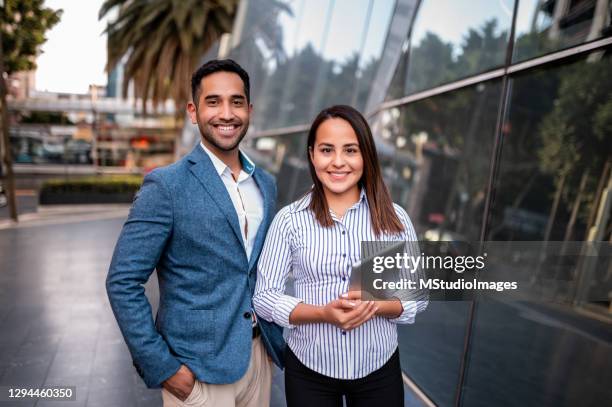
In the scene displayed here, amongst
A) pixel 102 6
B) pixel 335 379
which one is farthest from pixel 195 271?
pixel 102 6

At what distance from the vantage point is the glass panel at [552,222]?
9.76 feet

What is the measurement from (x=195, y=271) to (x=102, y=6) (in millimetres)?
21600

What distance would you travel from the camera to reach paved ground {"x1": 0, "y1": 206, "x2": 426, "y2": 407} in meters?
4.29

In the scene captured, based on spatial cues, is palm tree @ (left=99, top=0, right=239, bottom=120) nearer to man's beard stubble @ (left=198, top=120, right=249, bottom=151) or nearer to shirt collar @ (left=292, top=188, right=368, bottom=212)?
man's beard stubble @ (left=198, top=120, right=249, bottom=151)

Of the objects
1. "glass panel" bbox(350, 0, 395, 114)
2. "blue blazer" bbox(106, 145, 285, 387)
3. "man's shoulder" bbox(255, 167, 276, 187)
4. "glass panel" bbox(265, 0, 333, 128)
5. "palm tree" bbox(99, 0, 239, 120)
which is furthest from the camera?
"palm tree" bbox(99, 0, 239, 120)

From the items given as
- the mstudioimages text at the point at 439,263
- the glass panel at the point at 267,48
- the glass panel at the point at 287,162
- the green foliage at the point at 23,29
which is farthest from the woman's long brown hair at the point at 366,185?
the glass panel at the point at 267,48

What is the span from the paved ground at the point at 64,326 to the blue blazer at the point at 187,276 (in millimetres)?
2171

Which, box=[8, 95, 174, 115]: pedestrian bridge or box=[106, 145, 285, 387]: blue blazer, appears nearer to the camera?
box=[106, 145, 285, 387]: blue blazer

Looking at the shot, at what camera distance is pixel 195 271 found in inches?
83.5

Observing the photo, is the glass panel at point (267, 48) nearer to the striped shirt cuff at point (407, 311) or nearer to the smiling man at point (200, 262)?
the smiling man at point (200, 262)

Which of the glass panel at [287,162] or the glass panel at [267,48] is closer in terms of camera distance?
the glass panel at [287,162]

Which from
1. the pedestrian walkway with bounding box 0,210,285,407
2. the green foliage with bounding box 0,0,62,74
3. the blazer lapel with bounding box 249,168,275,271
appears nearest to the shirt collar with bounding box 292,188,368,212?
the blazer lapel with bounding box 249,168,275,271

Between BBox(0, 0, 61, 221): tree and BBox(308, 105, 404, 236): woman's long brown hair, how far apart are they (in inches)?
358

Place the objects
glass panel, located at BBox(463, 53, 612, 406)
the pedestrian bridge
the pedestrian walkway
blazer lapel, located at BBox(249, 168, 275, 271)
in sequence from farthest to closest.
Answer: the pedestrian bridge → the pedestrian walkway → glass panel, located at BBox(463, 53, 612, 406) → blazer lapel, located at BBox(249, 168, 275, 271)
